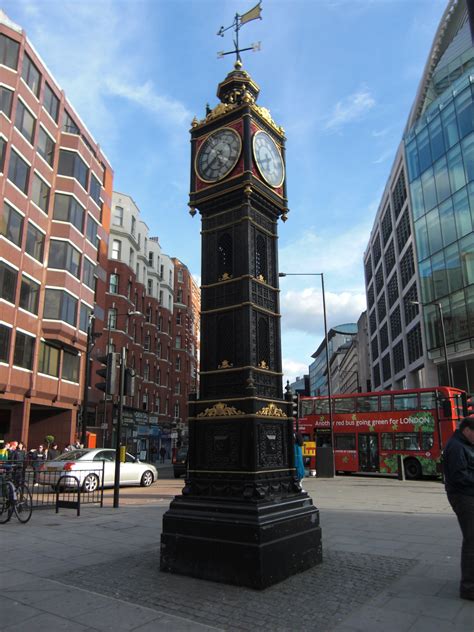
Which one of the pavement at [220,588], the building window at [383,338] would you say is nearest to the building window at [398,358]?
the building window at [383,338]

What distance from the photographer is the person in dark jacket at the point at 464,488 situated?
5.07m

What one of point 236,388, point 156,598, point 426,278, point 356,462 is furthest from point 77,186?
point 156,598

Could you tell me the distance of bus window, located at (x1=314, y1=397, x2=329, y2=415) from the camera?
27.1 metres

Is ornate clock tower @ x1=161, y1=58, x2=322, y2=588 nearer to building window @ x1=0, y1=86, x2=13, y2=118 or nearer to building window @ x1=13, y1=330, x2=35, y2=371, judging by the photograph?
building window @ x1=13, y1=330, x2=35, y2=371

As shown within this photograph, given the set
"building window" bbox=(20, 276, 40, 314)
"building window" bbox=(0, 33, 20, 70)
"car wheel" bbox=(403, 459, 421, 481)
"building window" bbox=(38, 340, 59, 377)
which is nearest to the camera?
"car wheel" bbox=(403, 459, 421, 481)

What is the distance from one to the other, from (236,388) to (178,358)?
5654 centimetres

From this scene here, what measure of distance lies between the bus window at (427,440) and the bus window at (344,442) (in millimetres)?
3642

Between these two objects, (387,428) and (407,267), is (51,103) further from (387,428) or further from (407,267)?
(407,267)

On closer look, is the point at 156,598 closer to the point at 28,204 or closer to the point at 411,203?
the point at 28,204

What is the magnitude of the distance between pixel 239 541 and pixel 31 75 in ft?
104

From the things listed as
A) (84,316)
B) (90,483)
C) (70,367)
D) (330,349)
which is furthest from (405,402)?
(330,349)

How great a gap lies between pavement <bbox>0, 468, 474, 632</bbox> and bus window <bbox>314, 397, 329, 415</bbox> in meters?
17.5

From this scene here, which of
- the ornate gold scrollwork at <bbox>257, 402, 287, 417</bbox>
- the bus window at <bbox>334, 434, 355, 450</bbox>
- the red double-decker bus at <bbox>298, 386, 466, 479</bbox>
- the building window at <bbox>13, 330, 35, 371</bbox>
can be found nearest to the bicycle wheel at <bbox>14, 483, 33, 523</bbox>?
the ornate gold scrollwork at <bbox>257, 402, 287, 417</bbox>

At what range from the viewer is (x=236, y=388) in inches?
273
